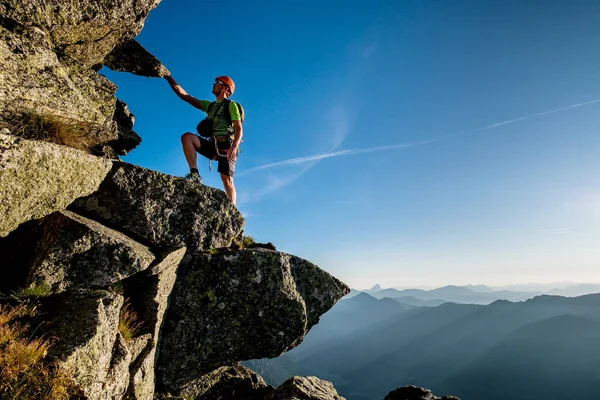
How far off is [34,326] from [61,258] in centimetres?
138

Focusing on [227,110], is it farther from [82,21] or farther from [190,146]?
[82,21]

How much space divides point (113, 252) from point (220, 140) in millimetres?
5198

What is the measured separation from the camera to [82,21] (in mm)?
8008

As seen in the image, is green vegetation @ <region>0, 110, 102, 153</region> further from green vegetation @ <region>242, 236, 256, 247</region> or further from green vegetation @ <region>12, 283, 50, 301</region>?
green vegetation @ <region>242, 236, 256, 247</region>

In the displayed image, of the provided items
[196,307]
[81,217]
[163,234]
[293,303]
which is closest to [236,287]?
[196,307]

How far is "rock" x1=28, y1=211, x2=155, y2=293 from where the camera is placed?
21.7ft

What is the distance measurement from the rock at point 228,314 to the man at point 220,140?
8.27 feet

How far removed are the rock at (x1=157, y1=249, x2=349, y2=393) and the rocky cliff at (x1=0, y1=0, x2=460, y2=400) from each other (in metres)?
0.03

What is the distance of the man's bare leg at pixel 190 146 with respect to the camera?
1077 cm

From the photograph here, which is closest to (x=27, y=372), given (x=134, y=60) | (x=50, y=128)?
(x=50, y=128)

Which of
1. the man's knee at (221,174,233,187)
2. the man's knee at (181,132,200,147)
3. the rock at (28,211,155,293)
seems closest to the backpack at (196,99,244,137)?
the man's knee at (181,132,200,147)

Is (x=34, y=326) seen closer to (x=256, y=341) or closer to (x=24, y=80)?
(x=24, y=80)

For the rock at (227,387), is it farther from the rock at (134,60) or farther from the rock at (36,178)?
the rock at (134,60)

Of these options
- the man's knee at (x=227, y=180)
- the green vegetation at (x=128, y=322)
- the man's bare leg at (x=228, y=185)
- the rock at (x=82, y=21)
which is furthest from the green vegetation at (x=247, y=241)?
the rock at (x=82, y=21)
